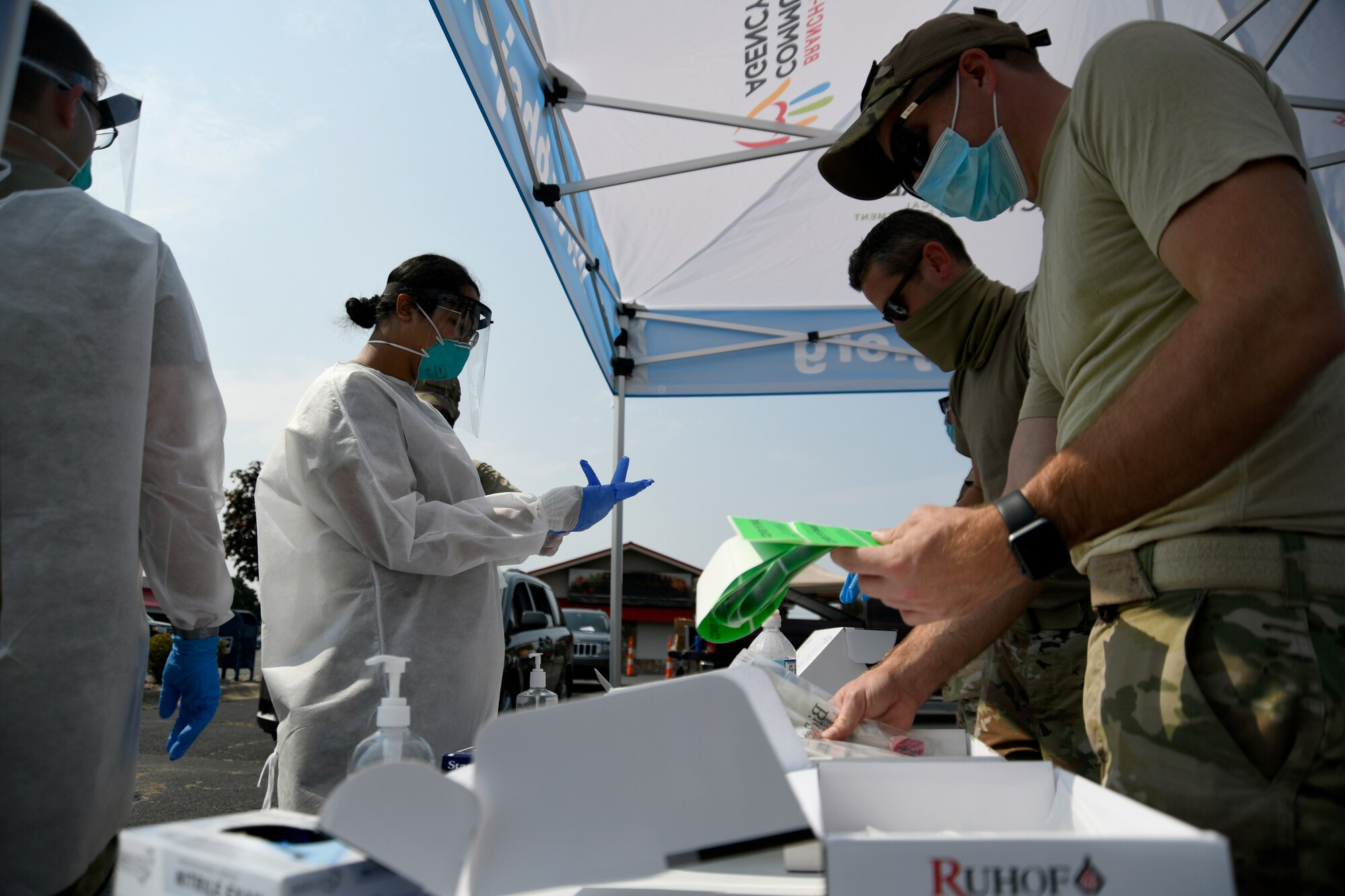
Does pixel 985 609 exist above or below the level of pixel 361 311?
below

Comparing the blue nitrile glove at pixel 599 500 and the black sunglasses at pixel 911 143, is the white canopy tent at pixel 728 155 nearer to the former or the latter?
the blue nitrile glove at pixel 599 500

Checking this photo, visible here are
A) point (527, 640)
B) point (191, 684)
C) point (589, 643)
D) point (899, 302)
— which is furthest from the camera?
point (589, 643)

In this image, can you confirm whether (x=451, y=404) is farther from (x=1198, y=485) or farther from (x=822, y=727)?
(x=1198, y=485)

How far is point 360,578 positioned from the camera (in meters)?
1.86

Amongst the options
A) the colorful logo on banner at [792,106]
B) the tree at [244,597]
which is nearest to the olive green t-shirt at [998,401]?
the colorful logo on banner at [792,106]

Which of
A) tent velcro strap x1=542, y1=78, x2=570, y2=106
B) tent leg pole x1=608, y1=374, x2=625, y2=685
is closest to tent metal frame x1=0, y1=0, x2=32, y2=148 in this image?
tent velcro strap x1=542, y1=78, x2=570, y2=106

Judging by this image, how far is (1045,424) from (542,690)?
3.91ft

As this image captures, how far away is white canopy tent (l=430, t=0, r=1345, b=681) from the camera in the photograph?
3270 millimetres

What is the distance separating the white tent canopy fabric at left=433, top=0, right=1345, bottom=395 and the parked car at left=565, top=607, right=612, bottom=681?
20.3ft

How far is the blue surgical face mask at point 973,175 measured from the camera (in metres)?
1.40

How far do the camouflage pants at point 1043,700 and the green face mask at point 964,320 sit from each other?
32.2 inches

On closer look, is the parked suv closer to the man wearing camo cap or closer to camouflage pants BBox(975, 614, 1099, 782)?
the man wearing camo cap

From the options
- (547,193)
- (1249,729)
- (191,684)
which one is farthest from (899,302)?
(191,684)

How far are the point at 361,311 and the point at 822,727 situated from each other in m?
2.06
